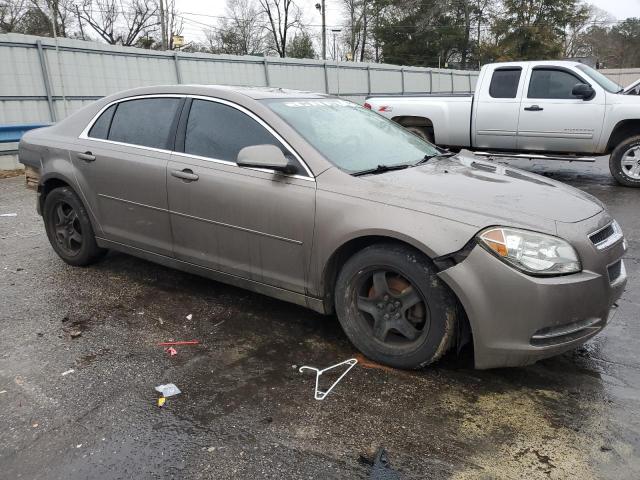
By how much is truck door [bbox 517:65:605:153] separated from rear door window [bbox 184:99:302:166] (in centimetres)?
652

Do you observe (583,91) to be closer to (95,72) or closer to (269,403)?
(269,403)

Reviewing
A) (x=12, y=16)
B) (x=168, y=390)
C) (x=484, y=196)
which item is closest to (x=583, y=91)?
(x=484, y=196)

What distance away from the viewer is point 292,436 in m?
2.62

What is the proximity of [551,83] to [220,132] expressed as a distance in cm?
Result: 685

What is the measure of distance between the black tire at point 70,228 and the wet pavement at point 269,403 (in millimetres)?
730

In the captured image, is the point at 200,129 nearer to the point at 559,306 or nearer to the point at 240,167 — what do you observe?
the point at 240,167

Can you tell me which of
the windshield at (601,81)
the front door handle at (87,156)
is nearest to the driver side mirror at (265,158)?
the front door handle at (87,156)

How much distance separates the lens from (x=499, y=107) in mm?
9062

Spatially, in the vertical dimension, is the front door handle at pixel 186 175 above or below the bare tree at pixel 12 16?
below

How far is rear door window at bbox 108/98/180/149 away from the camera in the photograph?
4.18 m

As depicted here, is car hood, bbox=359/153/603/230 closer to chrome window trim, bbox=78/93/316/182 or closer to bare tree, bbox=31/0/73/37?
chrome window trim, bbox=78/93/316/182

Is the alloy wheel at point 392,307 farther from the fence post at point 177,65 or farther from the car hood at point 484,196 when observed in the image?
the fence post at point 177,65

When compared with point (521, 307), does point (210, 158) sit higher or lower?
higher

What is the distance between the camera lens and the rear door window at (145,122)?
13.7 feet
